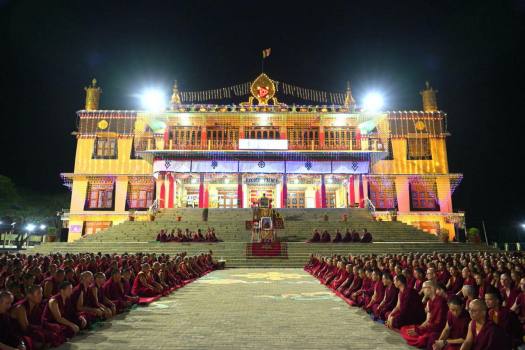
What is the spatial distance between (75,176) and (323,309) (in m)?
27.6

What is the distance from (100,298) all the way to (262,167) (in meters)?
21.1

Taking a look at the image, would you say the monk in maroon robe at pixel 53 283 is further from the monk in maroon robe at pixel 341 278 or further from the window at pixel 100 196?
the window at pixel 100 196

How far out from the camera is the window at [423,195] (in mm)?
29719

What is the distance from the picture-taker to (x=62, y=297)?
18.7 ft

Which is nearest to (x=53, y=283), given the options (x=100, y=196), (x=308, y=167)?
(x=308, y=167)

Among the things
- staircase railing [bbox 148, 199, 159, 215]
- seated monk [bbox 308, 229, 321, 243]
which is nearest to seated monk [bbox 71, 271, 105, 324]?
seated monk [bbox 308, 229, 321, 243]

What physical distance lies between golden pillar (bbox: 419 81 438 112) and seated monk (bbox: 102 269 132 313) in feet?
99.9

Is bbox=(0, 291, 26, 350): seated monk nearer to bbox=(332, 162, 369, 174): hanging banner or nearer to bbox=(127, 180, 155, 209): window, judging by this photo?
bbox=(332, 162, 369, 174): hanging banner

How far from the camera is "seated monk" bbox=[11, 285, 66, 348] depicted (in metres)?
4.50

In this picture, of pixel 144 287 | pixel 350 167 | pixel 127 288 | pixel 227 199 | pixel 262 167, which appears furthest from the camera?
pixel 227 199

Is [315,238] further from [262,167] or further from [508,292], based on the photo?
[508,292]

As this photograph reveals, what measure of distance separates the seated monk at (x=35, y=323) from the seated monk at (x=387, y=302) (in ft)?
15.9

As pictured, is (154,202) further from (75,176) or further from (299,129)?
(299,129)

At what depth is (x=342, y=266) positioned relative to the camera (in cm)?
1030
